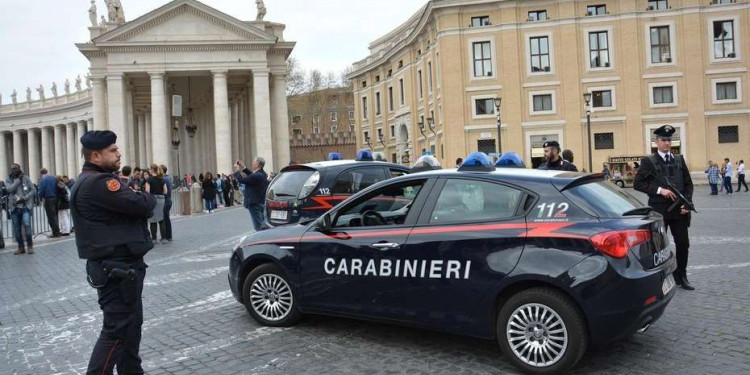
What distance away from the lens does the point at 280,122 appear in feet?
158

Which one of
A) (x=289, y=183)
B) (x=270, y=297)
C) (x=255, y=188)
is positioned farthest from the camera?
(x=255, y=188)

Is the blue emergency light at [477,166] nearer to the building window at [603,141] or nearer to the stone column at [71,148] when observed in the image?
the building window at [603,141]

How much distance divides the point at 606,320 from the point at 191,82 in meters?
51.8

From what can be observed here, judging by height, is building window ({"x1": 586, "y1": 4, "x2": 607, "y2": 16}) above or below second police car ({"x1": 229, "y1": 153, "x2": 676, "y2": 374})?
above

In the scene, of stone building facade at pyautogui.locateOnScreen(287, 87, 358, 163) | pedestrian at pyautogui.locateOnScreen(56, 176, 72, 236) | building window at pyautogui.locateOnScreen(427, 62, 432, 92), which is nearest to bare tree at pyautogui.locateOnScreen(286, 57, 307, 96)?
stone building facade at pyautogui.locateOnScreen(287, 87, 358, 163)

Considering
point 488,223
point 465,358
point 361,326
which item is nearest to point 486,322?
point 465,358

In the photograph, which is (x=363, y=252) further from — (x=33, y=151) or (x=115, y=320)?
(x=33, y=151)

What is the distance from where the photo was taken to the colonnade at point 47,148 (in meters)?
80.5

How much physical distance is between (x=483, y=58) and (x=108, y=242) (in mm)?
42150

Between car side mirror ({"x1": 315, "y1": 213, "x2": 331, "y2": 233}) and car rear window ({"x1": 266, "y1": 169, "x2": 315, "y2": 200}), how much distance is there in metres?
4.23

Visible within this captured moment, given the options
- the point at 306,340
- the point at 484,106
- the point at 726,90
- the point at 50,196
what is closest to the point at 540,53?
the point at 484,106

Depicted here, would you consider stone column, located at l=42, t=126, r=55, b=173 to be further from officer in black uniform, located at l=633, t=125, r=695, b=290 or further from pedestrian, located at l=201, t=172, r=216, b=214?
officer in black uniform, located at l=633, t=125, r=695, b=290

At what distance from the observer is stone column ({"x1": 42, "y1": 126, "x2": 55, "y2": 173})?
86812mm

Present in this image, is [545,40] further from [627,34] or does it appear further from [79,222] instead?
[79,222]
